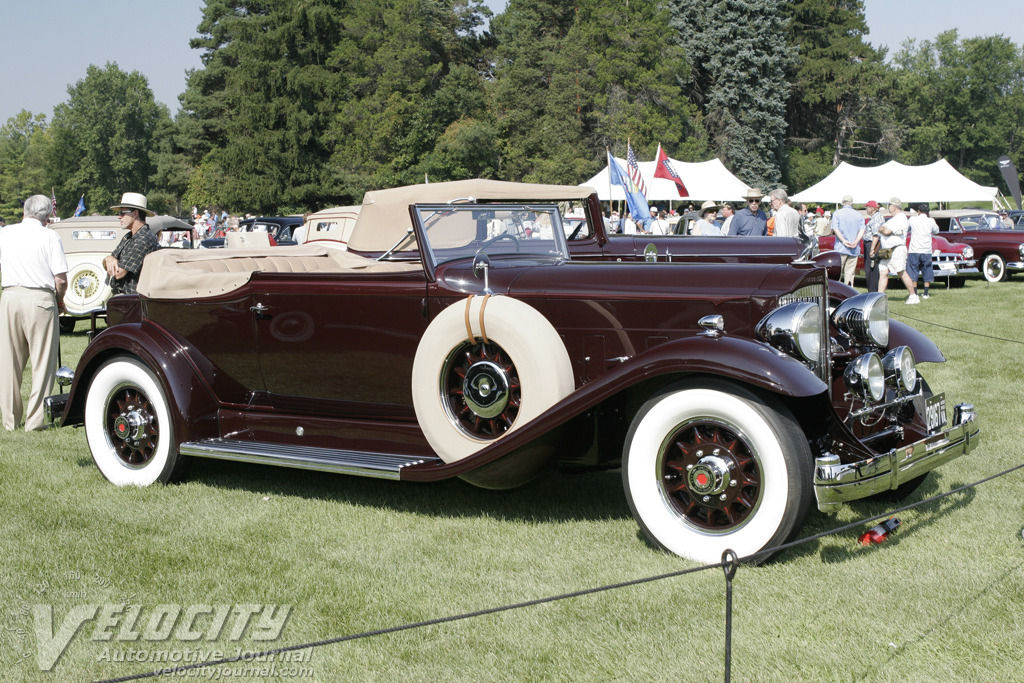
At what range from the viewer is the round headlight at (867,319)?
4348mm

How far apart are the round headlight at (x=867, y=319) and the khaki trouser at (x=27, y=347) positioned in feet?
18.0

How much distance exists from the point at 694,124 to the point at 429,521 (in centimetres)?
4791

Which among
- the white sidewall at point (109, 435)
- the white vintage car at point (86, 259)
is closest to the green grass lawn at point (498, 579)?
the white sidewall at point (109, 435)

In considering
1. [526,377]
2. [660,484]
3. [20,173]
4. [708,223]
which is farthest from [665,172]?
[20,173]

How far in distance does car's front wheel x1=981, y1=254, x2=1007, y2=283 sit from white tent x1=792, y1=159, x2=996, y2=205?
5.73 m

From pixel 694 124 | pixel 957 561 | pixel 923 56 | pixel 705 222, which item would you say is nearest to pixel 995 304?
pixel 705 222

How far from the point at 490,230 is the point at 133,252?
405 centimetres

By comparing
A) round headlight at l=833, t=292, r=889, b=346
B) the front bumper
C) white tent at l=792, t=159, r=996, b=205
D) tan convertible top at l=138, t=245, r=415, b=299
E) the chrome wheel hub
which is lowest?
the front bumper

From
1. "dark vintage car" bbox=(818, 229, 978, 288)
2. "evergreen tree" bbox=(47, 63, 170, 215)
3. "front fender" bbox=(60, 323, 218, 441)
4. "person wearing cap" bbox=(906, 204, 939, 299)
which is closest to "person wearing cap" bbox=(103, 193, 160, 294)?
"front fender" bbox=(60, 323, 218, 441)

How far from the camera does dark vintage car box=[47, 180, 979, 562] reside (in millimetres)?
3613

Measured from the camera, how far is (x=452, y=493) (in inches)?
196

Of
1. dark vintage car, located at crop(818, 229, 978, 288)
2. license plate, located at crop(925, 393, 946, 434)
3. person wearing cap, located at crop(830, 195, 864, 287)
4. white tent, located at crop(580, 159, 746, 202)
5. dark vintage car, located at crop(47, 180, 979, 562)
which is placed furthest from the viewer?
white tent, located at crop(580, 159, 746, 202)

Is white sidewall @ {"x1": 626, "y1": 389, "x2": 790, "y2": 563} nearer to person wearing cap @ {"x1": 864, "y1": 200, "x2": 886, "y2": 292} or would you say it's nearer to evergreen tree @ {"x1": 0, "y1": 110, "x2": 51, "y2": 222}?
person wearing cap @ {"x1": 864, "y1": 200, "x2": 886, "y2": 292}

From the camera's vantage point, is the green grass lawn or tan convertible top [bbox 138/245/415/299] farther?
tan convertible top [bbox 138/245/415/299]
